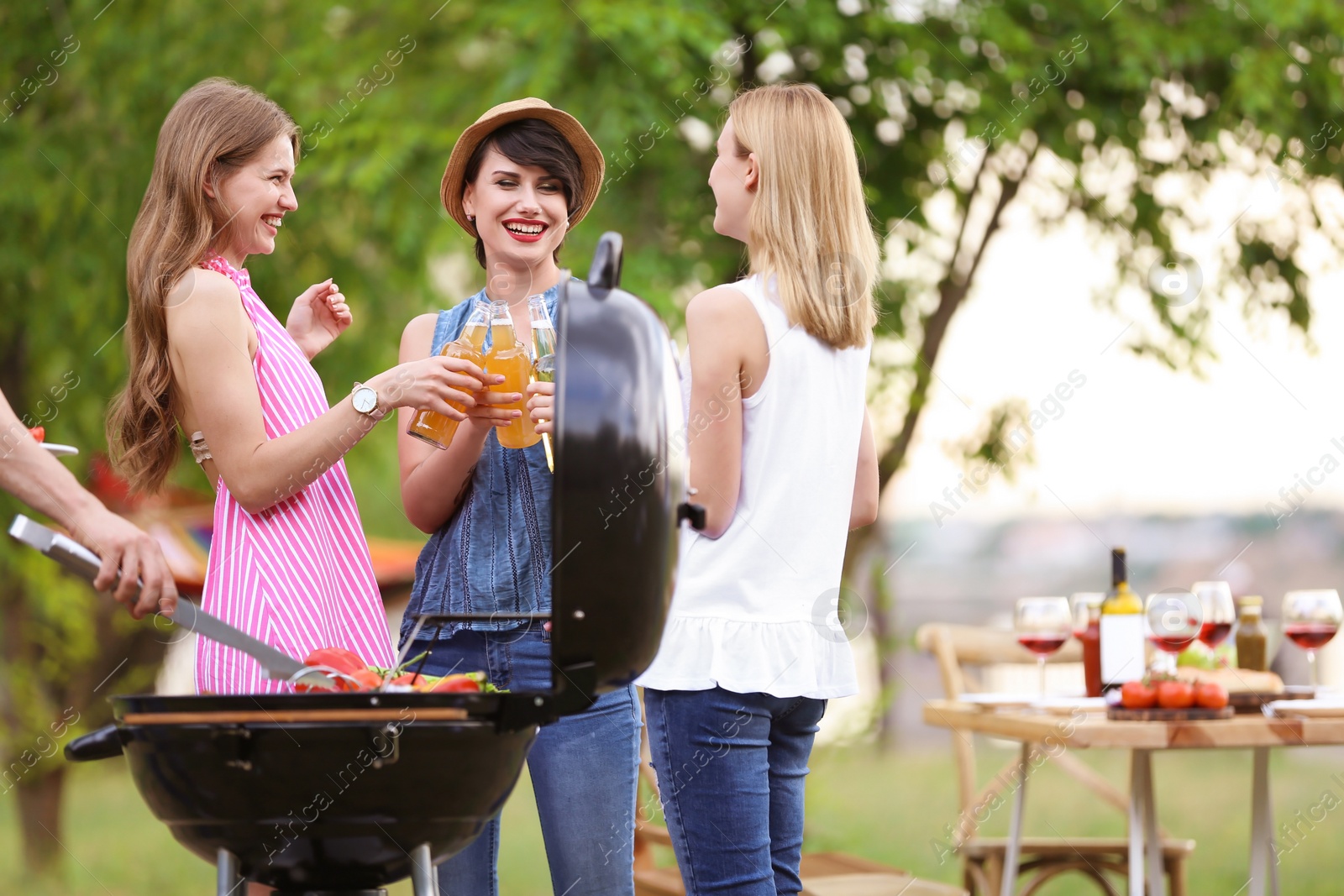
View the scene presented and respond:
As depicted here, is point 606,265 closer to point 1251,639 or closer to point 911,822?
point 1251,639

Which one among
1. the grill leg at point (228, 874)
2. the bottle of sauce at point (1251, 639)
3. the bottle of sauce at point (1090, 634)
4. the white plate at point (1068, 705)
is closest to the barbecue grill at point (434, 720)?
the grill leg at point (228, 874)

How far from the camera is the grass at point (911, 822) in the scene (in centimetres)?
678

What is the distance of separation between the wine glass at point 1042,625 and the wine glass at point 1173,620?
0.26 metres

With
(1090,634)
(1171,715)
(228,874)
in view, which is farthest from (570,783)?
(1090,634)

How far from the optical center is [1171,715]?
2.88 meters

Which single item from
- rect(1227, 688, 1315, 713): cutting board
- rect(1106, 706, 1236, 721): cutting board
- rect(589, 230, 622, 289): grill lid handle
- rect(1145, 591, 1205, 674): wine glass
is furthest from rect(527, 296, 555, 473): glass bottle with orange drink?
rect(1145, 591, 1205, 674): wine glass

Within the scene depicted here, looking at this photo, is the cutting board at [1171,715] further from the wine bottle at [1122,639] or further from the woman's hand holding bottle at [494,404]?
the woman's hand holding bottle at [494,404]

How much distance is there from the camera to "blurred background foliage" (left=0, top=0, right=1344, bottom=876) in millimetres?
4941

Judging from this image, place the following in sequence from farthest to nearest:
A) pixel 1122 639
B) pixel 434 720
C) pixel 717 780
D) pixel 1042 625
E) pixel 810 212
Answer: pixel 1042 625
pixel 1122 639
pixel 810 212
pixel 717 780
pixel 434 720

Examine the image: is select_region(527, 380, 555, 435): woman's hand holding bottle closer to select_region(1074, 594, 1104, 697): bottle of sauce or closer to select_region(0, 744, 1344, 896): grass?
select_region(1074, 594, 1104, 697): bottle of sauce

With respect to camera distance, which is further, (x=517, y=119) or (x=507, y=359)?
→ (x=517, y=119)

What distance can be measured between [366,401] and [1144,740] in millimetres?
1970

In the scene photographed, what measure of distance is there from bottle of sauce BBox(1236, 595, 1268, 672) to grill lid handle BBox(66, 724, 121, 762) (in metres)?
3.21

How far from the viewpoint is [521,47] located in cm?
523
